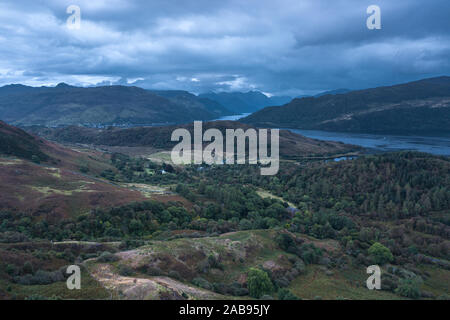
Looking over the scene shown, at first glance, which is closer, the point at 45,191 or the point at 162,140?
the point at 45,191

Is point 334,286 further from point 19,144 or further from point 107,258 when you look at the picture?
point 19,144

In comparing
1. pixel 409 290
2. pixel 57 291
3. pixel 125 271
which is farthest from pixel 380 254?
pixel 57 291

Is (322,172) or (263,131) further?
(263,131)

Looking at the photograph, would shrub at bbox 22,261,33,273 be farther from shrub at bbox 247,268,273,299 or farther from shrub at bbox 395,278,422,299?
shrub at bbox 395,278,422,299

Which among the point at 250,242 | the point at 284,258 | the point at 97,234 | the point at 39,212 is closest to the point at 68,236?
the point at 97,234

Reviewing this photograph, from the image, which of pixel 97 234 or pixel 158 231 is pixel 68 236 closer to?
pixel 97 234

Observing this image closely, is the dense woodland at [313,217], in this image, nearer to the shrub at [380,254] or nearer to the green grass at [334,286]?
the shrub at [380,254]

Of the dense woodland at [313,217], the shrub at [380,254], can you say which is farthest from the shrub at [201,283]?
the shrub at [380,254]

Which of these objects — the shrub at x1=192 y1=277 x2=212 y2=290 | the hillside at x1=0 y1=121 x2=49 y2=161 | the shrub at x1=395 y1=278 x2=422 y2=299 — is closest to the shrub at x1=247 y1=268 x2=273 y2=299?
the shrub at x1=192 y1=277 x2=212 y2=290

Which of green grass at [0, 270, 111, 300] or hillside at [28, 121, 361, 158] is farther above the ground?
hillside at [28, 121, 361, 158]

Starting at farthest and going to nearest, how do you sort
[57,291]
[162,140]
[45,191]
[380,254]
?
[162,140], [45,191], [380,254], [57,291]

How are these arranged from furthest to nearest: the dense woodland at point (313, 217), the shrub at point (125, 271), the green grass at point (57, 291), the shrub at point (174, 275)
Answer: the dense woodland at point (313, 217) → the shrub at point (174, 275) → the shrub at point (125, 271) → the green grass at point (57, 291)
